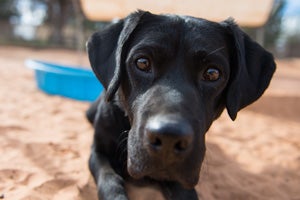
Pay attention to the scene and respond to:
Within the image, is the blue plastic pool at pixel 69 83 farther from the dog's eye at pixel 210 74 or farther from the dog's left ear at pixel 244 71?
the dog's eye at pixel 210 74

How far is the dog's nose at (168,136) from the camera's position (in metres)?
1.54

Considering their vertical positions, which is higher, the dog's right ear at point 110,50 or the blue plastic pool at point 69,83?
the dog's right ear at point 110,50

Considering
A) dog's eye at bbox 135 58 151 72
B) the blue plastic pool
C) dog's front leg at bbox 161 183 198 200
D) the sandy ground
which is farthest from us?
the blue plastic pool

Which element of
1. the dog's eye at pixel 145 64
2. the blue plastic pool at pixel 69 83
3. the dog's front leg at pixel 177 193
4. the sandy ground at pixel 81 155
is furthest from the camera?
the blue plastic pool at pixel 69 83

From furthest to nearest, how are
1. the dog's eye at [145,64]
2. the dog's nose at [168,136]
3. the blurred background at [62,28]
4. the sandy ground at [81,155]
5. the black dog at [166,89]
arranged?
the blurred background at [62,28] < the sandy ground at [81,155] < the dog's eye at [145,64] < the black dog at [166,89] < the dog's nose at [168,136]

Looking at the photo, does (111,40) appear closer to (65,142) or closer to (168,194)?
(168,194)

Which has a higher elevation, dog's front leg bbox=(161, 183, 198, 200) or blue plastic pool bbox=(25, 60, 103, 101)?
dog's front leg bbox=(161, 183, 198, 200)

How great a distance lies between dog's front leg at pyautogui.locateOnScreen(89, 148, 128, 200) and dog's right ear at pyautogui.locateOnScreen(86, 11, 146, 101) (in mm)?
520

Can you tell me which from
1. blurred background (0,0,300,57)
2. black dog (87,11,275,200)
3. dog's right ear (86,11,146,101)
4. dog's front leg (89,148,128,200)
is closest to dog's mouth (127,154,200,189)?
black dog (87,11,275,200)

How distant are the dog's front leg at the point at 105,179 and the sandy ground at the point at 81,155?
10 centimetres

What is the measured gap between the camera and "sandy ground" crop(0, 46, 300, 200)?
7.80ft

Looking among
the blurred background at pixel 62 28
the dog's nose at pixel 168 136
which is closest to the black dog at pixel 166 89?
the dog's nose at pixel 168 136

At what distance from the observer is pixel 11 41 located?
1888cm

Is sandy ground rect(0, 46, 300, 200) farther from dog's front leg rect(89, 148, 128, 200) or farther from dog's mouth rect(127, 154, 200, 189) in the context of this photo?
dog's mouth rect(127, 154, 200, 189)
